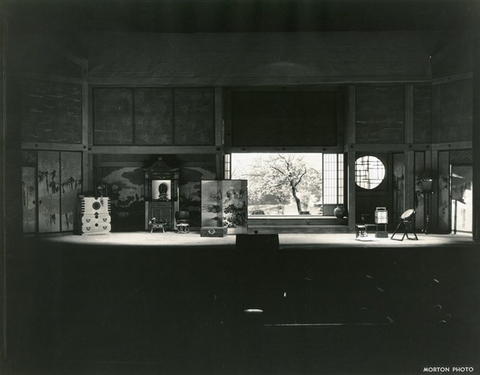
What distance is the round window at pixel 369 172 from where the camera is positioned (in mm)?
13305

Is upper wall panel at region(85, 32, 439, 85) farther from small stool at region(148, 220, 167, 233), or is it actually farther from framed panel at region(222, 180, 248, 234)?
small stool at region(148, 220, 167, 233)

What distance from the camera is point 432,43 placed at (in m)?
12.4

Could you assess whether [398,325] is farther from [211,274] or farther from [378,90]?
[378,90]

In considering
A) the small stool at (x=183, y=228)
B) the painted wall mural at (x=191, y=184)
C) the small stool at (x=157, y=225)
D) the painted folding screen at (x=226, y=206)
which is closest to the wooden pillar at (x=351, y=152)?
the painted folding screen at (x=226, y=206)

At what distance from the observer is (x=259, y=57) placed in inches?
499

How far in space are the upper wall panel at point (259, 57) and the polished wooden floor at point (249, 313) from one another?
7989 mm

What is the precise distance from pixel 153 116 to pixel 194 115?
3.99 feet

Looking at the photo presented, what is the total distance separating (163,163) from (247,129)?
9.34ft

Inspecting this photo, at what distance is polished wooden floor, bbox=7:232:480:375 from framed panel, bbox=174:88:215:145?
7.25 metres

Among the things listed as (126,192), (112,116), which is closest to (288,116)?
(112,116)

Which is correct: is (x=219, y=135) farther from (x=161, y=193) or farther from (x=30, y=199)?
(x=30, y=199)

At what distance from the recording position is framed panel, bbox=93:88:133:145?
1247cm

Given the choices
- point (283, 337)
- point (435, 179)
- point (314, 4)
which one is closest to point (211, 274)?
point (283, 337)

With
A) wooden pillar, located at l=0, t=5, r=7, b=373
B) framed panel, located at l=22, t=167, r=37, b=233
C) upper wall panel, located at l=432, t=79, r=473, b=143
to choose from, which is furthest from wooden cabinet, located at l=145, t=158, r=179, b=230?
wooden pillar, located at l=0, t=5, r=7, b=373
